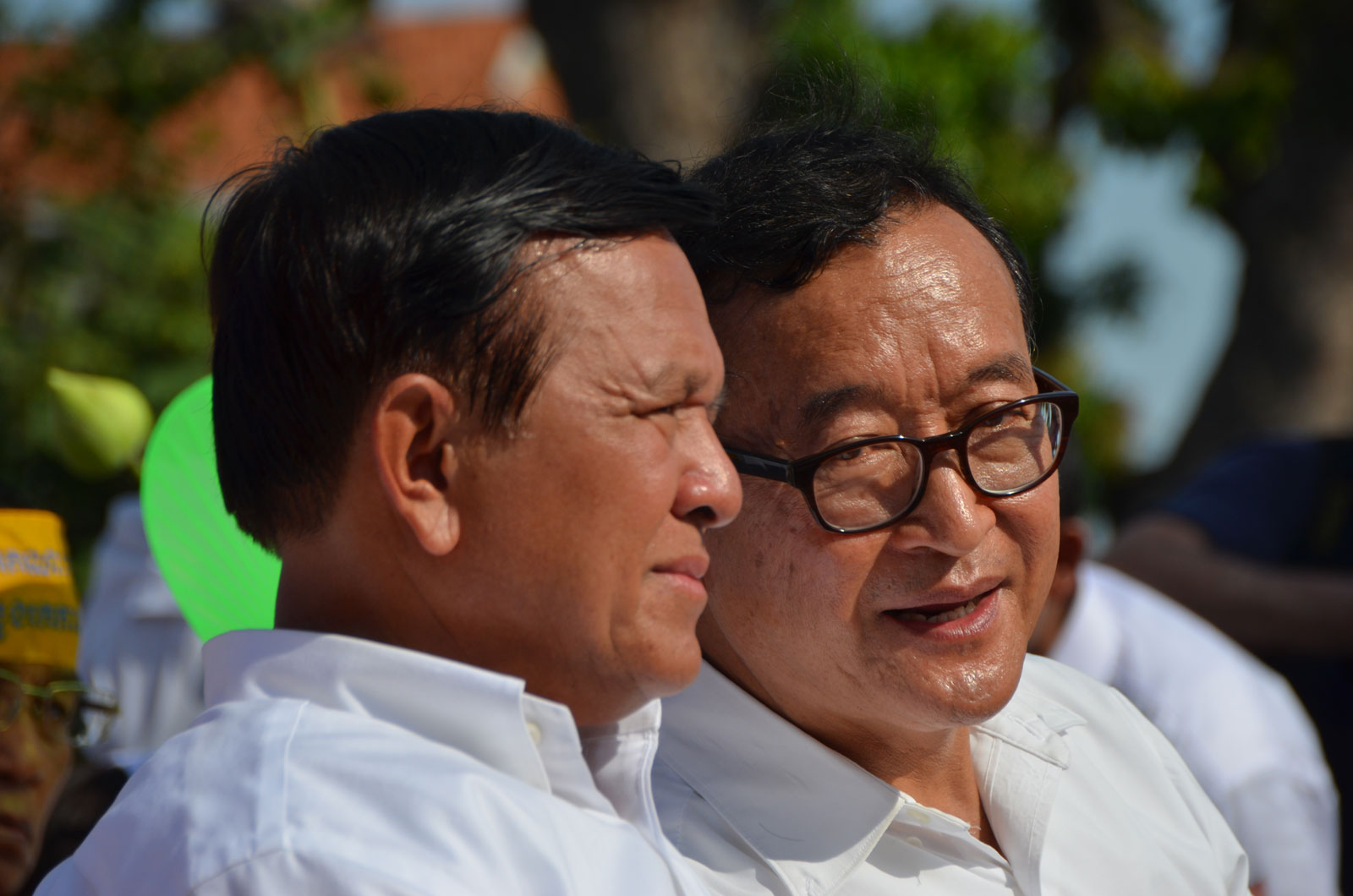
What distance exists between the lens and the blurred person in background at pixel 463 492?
1.32 metres

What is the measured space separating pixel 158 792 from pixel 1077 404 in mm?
1318

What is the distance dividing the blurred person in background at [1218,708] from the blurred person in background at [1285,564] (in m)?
0.11

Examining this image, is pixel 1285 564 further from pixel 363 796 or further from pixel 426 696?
pixel 363 796

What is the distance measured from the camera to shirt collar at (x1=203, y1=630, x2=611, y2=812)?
1358 mm

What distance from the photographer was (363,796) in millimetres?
1245

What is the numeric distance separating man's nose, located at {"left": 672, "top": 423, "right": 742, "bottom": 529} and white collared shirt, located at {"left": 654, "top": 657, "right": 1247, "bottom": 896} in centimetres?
48

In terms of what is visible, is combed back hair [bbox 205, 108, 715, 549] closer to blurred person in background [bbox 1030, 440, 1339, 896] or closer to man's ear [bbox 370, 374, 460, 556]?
man's ear [bbox 370, 374, 460, 556]

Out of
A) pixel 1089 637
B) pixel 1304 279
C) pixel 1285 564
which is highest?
pixel 1089 637

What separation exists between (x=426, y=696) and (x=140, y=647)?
127 inches

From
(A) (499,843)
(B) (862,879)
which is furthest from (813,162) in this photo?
(A) (499,843)

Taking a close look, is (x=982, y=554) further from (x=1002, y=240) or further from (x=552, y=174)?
(x=552, y=174)

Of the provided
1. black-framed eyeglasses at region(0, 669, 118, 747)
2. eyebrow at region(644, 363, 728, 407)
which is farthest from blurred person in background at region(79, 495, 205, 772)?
eyebrow at region(644, 363, 728, 407)

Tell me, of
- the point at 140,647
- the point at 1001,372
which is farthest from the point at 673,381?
the point at 140,647

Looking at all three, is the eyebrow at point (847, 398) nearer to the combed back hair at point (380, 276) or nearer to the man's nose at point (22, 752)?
the combed back hair at point (380, 276)
